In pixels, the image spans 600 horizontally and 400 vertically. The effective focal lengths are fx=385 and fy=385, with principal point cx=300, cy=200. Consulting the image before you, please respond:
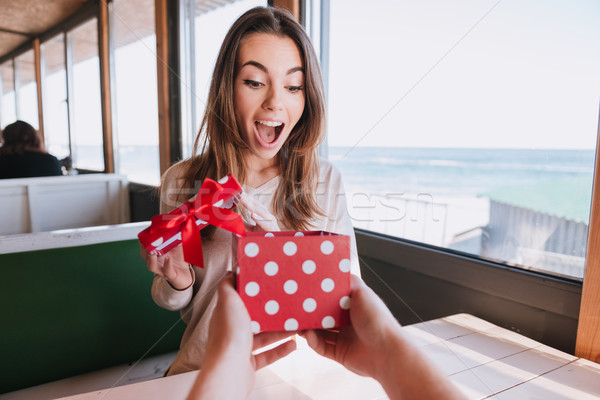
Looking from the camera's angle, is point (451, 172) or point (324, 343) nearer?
point (324, 343)

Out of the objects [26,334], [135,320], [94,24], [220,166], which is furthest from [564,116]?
[94,24]

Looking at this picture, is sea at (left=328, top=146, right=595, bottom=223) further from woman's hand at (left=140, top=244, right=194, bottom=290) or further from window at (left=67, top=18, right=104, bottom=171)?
woman's hand at (left=140, top=244, right=194, bottom=290)

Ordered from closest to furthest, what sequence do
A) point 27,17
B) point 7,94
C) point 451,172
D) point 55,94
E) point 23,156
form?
point 23,156 < point 27,17 < point 7,94 < point 55,94 < point 451,172

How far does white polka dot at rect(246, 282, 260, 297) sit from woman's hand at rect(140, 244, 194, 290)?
28 cm

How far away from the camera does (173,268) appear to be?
31.1 inches

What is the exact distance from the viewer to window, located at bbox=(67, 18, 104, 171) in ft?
13.0

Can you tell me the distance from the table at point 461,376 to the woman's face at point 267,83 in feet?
1.55

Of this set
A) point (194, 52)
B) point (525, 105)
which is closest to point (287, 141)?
point (525, 105)

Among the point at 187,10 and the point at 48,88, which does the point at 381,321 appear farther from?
the point at 48,88

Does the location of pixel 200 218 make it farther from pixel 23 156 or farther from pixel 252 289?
pixel 23 156

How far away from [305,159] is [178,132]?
211 cm

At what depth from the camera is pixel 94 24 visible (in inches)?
153

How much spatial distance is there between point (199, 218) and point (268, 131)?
0.35 metres

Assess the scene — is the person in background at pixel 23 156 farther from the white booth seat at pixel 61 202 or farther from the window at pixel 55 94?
the window at pixel 55 94
